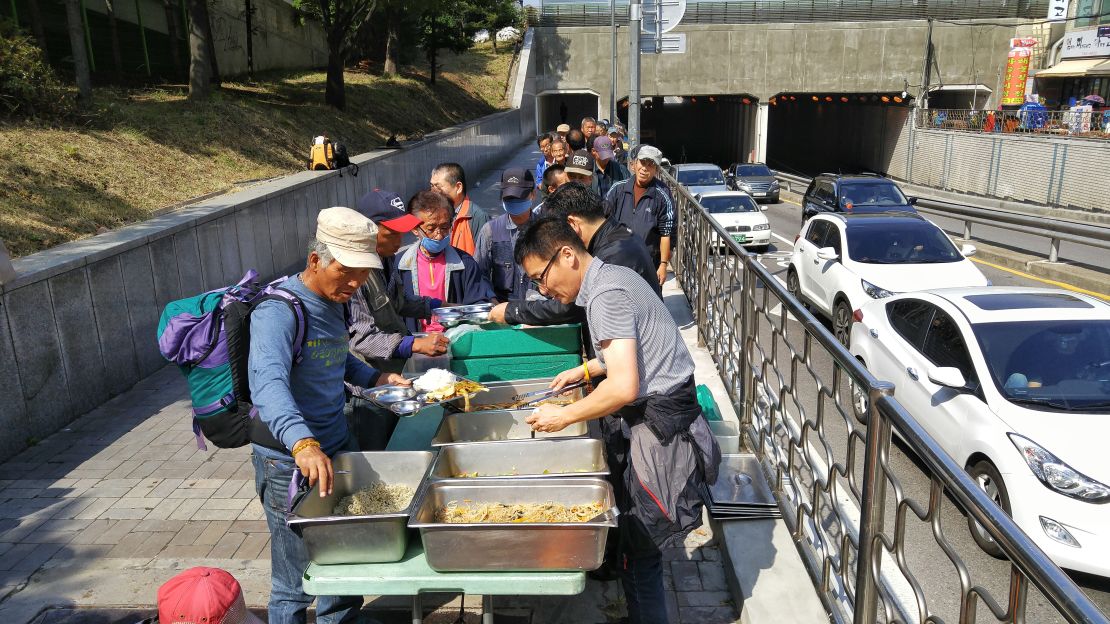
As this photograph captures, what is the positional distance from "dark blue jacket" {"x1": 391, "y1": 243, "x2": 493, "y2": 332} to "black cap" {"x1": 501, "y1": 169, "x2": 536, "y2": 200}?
0.90 metres

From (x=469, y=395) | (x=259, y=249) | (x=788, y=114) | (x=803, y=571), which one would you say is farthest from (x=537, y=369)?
(x=788, y=114)

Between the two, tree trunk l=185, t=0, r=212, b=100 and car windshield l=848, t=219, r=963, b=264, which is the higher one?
tree trunk l=185, t=0, r=212, b=100

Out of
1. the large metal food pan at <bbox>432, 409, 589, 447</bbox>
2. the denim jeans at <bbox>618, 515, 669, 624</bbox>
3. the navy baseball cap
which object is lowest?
the denim jeans at <bbox>618, 515, 669, 624</bbox>

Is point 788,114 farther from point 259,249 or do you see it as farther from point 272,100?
point 259,249

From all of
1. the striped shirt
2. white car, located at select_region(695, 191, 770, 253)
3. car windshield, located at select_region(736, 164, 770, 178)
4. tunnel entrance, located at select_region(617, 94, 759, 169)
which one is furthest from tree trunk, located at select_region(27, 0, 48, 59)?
tunnel entrance, located at select_region(617, 94, 759, 169)

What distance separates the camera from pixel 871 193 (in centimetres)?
1944

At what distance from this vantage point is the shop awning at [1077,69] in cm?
3925

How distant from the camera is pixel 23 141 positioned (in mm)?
10562

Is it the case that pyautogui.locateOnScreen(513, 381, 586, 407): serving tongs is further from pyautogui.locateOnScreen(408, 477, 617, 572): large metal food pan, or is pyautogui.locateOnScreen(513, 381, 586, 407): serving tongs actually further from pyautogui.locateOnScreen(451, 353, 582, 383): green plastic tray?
pyautogui.locateOnScreen(408, 477, 617, 572): large metal food pan

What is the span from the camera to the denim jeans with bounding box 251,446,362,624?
3.49 m

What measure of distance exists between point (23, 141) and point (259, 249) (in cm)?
315

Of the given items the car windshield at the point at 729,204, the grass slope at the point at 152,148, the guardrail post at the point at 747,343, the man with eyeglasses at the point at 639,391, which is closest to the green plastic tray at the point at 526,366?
the guardrail post at the point at 747,343

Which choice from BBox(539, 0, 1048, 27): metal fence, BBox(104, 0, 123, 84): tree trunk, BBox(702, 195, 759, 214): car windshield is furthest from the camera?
BBox(539, 0, 1048, 27): metal fence

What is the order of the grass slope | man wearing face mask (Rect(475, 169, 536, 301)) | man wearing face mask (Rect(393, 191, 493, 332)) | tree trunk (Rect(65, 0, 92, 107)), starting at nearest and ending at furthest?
man wearing face mask (Rect(393, 191, 493, 332)) → man wearing face mask (Rect(475, 169, 536, 301)) → the grass slope → tree trunk (Rect(65, 0, 92, 107))
